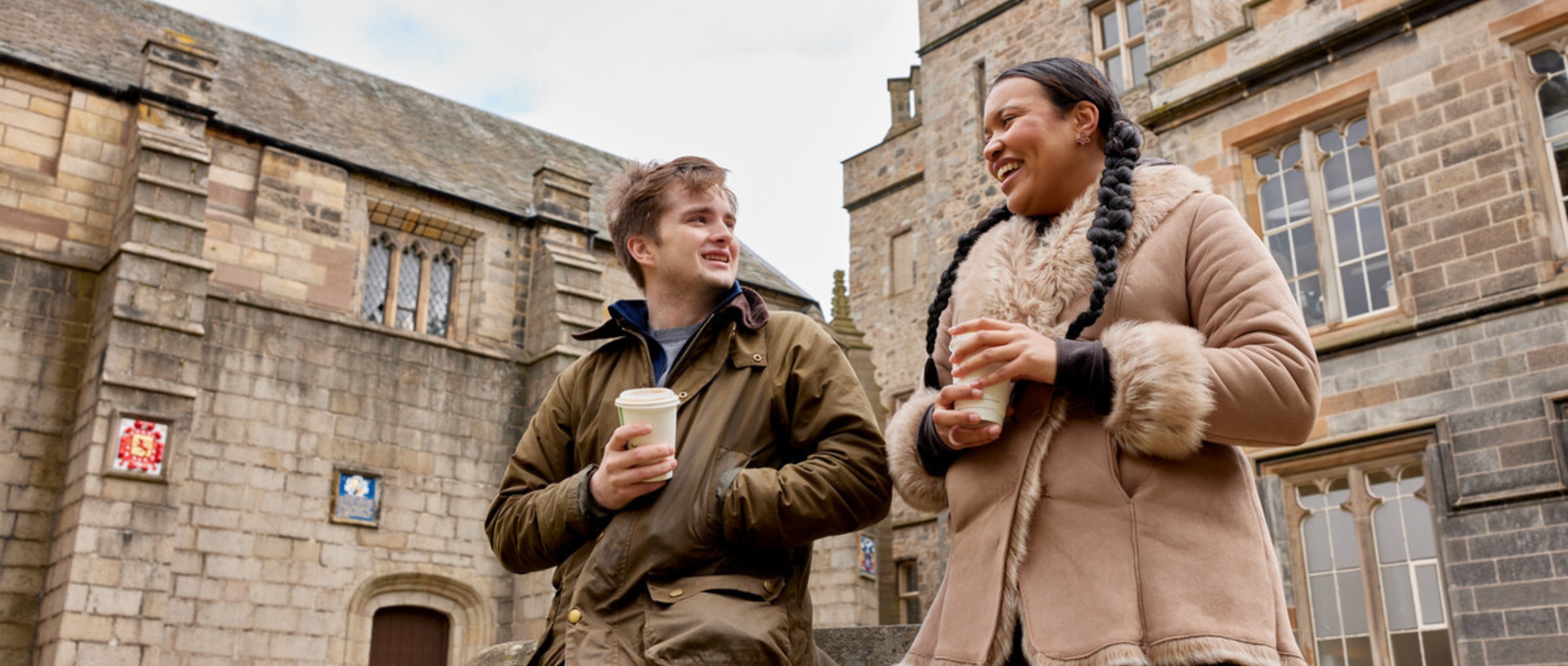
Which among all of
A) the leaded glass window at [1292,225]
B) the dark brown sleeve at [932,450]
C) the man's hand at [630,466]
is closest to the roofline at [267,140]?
the leaded glass window at [1292,225]

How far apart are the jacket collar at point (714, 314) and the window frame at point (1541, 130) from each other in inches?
312

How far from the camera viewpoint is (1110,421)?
197 centimetres

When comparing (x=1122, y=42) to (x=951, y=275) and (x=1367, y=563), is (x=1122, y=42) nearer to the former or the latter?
(x=1367, y=563)

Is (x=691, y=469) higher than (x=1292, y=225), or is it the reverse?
(x=1292, y=225)

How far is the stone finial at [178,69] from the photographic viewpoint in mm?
13781

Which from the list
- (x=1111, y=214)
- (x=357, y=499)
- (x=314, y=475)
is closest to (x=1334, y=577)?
(x=1111, y=214)

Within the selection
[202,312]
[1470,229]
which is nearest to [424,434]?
[202,312]

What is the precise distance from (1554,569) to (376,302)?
13.5 meters

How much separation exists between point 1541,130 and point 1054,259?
330 inches

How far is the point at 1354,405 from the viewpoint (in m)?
9.20

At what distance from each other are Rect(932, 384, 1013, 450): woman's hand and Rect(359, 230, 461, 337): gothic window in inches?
561

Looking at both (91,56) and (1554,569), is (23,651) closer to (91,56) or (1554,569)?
(91,56)

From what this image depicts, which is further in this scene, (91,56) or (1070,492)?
(91,56)

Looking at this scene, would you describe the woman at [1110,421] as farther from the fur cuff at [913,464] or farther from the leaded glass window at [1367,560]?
the leaded glass window at [1367,560]
